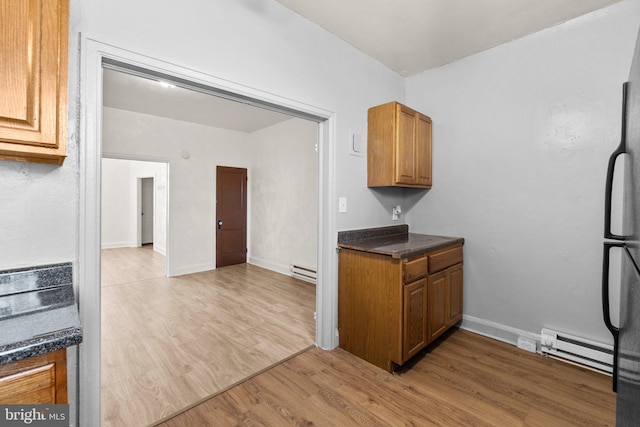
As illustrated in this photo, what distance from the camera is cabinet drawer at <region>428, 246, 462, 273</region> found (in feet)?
7.68

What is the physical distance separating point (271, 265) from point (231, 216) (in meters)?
1.34

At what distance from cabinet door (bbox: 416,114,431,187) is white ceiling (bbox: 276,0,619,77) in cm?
66

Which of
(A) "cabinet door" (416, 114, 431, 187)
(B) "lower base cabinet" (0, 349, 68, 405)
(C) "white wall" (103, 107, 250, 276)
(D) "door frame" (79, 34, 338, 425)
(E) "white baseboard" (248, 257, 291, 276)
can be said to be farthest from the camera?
(E) "white baseboard" (248, 257, 291, 276)

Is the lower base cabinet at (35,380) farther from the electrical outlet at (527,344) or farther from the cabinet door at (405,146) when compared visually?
the electrical outlet at (527,344)

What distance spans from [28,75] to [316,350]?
2.45m

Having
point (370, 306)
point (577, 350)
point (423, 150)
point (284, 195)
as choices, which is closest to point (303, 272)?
point (284, 195)

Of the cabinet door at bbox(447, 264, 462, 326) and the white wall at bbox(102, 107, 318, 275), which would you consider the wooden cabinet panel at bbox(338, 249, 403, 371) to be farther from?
the white wall at bbox(102, 107, 318, 275)

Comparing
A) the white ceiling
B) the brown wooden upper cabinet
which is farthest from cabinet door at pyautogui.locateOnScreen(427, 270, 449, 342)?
the white ceiling

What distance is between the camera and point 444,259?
2490mm

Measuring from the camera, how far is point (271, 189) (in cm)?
546

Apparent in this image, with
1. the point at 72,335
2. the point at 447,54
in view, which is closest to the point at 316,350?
the point at 72,335

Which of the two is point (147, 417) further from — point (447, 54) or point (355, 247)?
point (447, 54)

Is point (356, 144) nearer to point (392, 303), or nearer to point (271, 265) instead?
point (392, 303)

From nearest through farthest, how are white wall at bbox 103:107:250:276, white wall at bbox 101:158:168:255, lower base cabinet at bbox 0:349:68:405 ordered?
lower base cabinet at bbox 0:349:68:405 < white wall at bbox 103:107:250:276 < white wall at bbox 101:158:168:255
